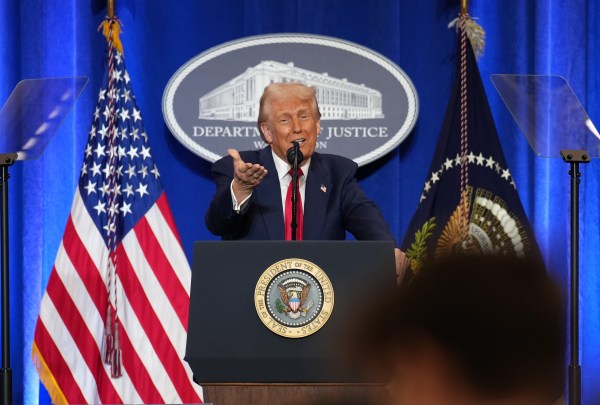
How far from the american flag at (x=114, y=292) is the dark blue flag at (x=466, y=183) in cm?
114

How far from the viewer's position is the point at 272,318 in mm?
1972

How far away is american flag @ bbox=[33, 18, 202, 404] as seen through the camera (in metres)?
4.06

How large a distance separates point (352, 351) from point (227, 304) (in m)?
1.22

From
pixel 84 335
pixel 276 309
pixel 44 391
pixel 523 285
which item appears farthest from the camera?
pixel 44 391

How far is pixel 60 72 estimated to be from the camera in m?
4.41

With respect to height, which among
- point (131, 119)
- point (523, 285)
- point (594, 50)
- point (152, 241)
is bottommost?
point (152, 241)

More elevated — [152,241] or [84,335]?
[152,241]

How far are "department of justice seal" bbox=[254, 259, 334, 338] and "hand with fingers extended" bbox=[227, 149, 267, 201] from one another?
1.38 ft

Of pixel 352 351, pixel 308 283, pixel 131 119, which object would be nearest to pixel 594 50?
pixel 131 119

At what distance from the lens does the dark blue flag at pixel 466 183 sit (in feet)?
13.6

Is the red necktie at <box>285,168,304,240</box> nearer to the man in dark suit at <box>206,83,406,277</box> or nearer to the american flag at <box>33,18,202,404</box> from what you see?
the man in dark suit at <box>206,83,406,277</box>

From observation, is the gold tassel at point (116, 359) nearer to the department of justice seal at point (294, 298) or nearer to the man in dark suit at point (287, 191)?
the man in dark suit at point (287, 191)

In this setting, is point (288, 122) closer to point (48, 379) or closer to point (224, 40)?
point (224, 40)

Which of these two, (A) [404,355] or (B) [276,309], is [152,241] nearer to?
(B) [276,309]
